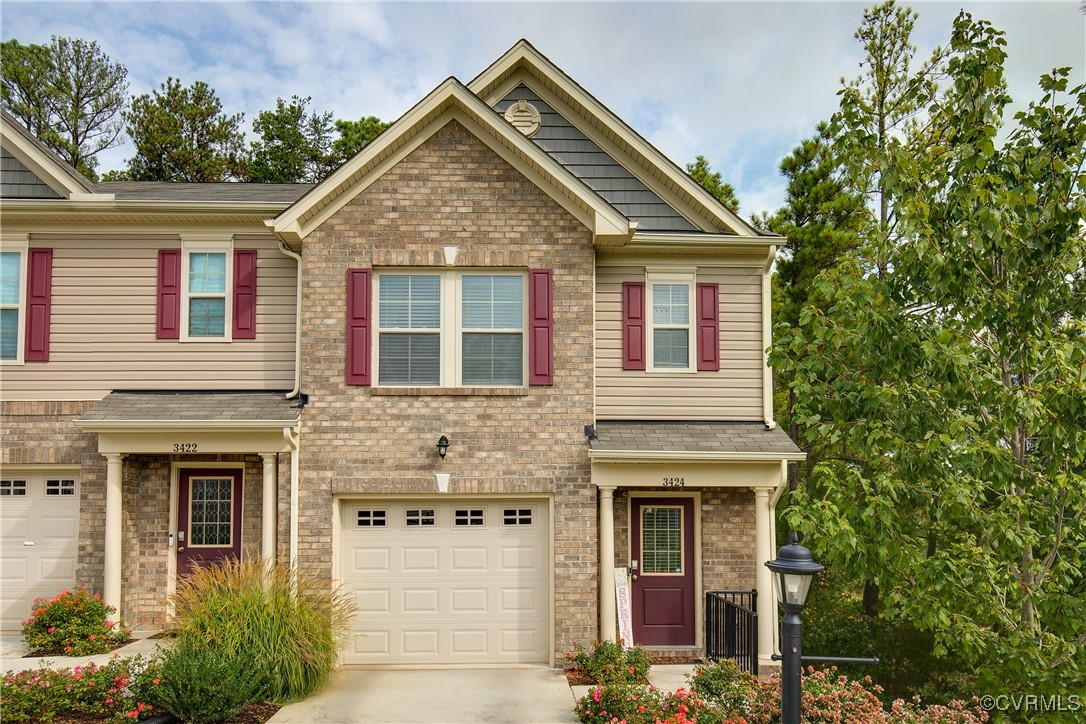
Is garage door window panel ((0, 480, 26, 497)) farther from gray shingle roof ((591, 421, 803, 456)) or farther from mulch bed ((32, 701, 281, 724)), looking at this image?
gray shingle roof ((591, 421, 803, 456))

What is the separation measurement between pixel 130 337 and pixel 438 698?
22.0 ft

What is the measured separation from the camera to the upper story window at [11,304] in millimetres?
11445

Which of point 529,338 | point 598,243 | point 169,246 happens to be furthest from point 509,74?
point 169,246

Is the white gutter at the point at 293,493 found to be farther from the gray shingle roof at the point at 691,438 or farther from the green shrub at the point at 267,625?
the gray shingle roof at the point at 691,438

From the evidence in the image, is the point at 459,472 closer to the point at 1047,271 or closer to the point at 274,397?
the point at 274,397

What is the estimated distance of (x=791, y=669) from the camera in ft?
19.9

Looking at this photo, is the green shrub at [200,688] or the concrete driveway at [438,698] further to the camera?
the concrete driveway at [438,698]

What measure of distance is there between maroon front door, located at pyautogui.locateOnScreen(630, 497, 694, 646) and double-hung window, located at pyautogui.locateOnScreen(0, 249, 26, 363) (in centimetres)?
907

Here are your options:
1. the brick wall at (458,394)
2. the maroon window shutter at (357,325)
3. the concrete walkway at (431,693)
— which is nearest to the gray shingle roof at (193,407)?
the brick wall at (458,394)

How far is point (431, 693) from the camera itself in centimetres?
923

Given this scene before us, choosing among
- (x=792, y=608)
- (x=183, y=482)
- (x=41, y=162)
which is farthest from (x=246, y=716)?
(x=41, y=162)

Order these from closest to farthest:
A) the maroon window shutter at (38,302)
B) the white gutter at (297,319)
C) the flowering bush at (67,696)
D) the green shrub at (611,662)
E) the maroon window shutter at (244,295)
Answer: the flowering bush at (67,696), the green shrub at (611,662), the white gutter at (297,319), the maroon window shutter at (38,302), the maroon window shutter at (244,295)

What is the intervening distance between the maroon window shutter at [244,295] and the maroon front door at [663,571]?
19.8ft

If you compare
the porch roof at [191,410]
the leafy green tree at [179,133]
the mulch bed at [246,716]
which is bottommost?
the mulch bed at [246,716]
